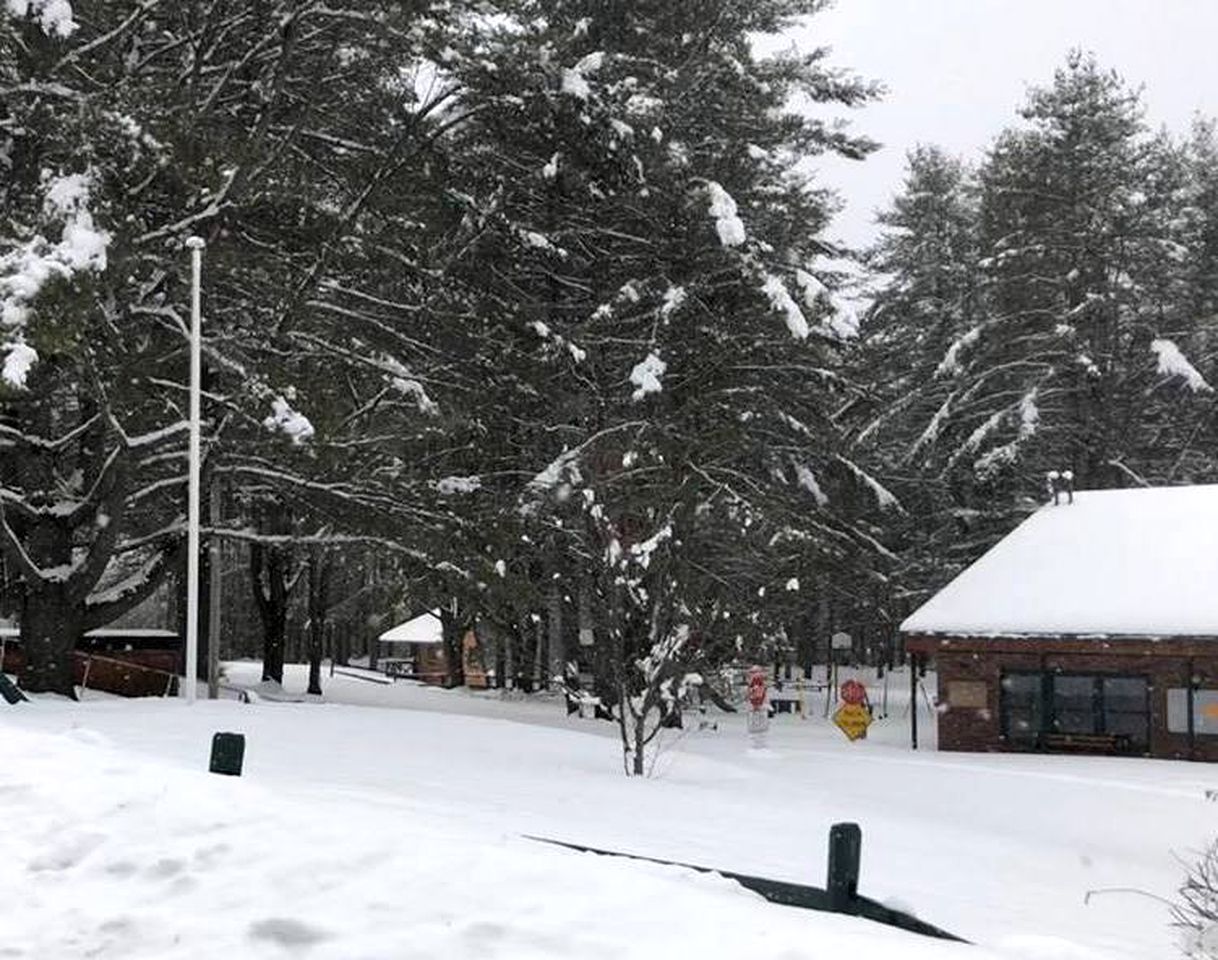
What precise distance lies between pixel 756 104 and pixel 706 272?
517 centimetres

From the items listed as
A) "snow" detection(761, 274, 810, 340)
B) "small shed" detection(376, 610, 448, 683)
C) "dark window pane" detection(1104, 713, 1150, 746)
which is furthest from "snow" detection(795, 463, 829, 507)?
"small shed" detection(376, 610, 448, 683)

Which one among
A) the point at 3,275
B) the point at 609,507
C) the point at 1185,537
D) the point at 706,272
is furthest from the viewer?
the point at 1185,537

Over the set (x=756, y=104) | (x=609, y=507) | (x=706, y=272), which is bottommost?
(x=609, y=507)

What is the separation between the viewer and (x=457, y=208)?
25859mm

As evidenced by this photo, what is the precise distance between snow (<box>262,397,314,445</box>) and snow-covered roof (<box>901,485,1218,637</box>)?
1487 centimetres

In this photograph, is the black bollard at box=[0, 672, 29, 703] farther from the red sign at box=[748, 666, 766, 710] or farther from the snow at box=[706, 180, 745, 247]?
the snow at box=[706, 180, 745, 247]

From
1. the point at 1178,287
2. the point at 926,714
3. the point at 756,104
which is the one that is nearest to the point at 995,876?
the point at 756,104

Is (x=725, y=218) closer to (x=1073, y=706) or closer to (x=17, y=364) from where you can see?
(x=1073, y=706)

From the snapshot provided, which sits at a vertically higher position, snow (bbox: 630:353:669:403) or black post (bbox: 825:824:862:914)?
snow (bbox: 630:353:669:403)

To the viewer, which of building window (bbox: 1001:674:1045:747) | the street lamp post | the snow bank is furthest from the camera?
building window (bbox: 1001:674:1045:747)

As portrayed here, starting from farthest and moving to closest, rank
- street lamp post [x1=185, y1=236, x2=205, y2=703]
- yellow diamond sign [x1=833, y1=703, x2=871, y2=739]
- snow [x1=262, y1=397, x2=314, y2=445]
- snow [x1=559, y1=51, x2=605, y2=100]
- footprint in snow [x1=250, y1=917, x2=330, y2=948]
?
yellow diamond sign [x1=833, y1=703, x2=871, y2=739] < snow [x1=559, y1=51, x2=605, y2=100] < snow [x1=262, y1=397, x2=314, y2=445] < street lamp post [x1=185, y1=236, x2=205, y2=703] < footprint in snow [x1=250, y1=917, x2=330, y2=948]

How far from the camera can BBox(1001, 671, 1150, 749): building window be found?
26.4 metres

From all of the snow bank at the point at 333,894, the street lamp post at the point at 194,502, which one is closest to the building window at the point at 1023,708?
the street lamp post at the point at 194,502

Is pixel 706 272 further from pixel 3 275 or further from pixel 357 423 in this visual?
pixel 3 275
